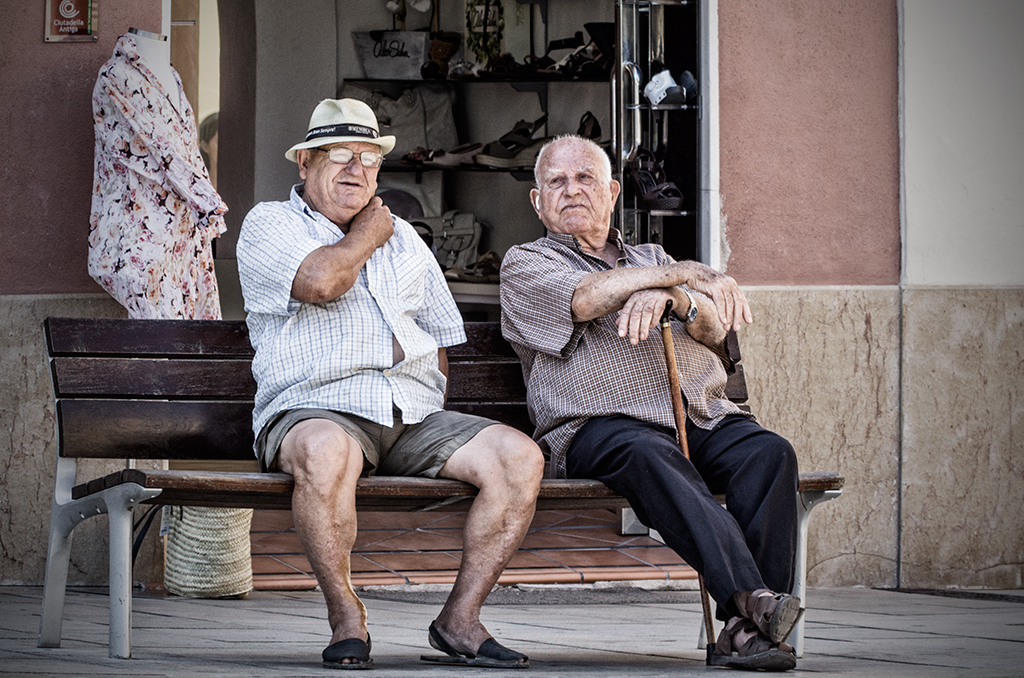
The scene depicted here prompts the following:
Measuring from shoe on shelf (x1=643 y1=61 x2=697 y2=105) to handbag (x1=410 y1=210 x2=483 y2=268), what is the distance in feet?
9.47

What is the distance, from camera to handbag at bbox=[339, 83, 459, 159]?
7797 millimetres

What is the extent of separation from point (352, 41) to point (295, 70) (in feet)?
1.59

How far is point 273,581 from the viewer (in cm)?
438

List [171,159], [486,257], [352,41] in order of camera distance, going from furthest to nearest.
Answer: [352,41] < [486,257] < [171,159]

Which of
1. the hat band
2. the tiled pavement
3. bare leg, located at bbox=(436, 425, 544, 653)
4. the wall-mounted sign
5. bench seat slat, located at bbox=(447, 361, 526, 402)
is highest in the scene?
the wall-mounted sign

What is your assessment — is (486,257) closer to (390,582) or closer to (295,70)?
(295,70)

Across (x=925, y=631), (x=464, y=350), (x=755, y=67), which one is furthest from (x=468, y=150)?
(x=925, y=631)

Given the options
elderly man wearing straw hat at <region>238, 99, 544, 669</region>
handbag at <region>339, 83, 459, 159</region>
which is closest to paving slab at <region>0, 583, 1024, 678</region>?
elderly man wearing straw hat at <region>238, 99, 544, 669</region>

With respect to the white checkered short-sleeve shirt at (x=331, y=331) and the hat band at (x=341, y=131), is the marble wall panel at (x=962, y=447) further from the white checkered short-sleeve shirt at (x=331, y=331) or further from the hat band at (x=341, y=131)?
the hat band at (x=341, y=131)

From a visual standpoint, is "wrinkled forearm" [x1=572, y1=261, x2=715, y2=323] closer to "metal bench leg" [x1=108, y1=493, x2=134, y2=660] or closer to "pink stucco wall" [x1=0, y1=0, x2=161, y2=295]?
"metal bench leg" [x1=108, y1=493, x2=134, y2=660]

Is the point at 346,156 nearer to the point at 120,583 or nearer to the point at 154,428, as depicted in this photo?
the point at 154,428

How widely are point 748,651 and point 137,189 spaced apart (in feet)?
9.35

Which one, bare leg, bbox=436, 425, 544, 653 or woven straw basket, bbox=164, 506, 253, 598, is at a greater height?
bare leg, bbox=436, 425, 544, 653

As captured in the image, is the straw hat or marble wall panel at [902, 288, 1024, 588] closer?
the straw hat
